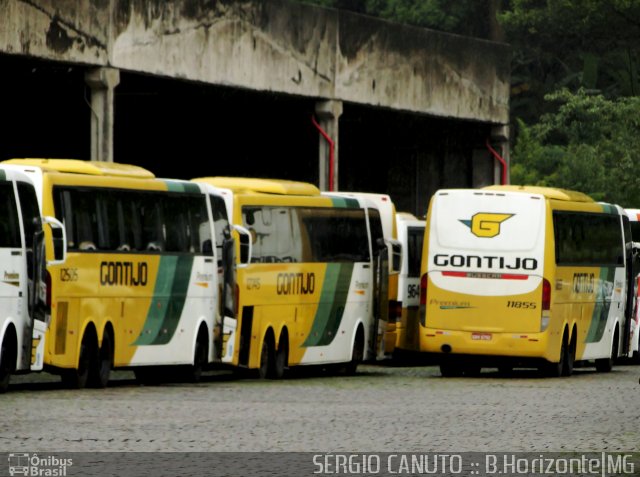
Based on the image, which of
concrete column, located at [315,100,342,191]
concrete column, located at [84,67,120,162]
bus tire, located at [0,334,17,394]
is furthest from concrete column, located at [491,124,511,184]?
bus tire, located at [0,334,17,394]

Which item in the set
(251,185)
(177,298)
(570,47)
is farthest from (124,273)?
(570,47)

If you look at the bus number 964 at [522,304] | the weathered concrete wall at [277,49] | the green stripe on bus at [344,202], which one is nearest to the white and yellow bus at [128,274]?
the green stripe on bus at [344,202]

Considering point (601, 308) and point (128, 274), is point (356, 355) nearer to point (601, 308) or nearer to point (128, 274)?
point (601, 308)

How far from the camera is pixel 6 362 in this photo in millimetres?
22500

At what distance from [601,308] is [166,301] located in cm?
995

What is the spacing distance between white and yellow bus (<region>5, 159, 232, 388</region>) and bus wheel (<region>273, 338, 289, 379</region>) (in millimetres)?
1439

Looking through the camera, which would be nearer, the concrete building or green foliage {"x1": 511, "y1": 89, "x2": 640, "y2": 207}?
the concrete building

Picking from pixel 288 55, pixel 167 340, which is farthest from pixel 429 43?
pixel 167 340

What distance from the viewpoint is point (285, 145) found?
54.1 metres

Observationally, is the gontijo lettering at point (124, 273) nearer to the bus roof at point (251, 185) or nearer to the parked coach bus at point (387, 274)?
the bus roof at point (251, 185)

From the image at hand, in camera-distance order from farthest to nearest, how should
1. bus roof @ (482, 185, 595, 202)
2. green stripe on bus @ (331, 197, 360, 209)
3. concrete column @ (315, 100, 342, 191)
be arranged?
concrete column @ (315, 100, 342, 191)
green stripe on bus @ (331, 197, 360, 209)
bus roof @ (482, 185, 595, 202)

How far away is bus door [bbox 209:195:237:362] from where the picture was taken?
2778 centimetres

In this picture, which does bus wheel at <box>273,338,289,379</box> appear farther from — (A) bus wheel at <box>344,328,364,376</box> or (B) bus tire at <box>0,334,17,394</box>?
(B) bus tire at <box>0,334,17,394</box>

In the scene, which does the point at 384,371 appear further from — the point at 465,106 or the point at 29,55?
the point at 465,106
